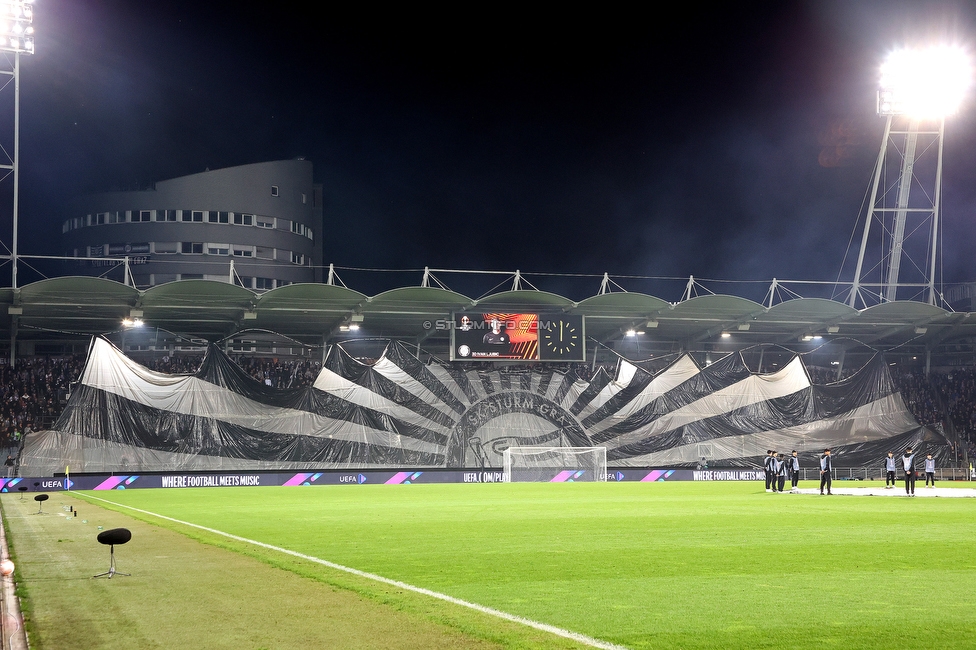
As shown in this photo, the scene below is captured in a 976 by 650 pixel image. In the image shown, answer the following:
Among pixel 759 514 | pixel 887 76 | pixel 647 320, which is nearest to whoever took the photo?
pixel 759 514

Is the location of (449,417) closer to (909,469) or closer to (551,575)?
(909,469)

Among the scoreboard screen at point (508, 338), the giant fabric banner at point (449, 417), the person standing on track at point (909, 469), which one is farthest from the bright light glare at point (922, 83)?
the person standing on track at point (909, 469)

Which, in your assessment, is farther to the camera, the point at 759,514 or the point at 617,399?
the point at 617,399

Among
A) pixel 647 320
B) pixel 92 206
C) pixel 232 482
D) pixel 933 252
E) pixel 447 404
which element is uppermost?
pixel 92 206

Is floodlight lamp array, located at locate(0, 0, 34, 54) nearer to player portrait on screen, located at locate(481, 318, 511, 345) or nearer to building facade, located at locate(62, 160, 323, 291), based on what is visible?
player portrait on screen, located at locate(481, 318, 511, 345)

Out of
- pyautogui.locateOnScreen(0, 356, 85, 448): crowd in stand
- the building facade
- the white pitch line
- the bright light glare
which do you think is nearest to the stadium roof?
pyautogui.locateOnScreen(0, 356, 85, 448): crowd in stand

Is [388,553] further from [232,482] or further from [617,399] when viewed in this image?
[617,399]

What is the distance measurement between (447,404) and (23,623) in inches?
1554

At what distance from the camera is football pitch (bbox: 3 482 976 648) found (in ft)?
22.9

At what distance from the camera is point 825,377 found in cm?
5712

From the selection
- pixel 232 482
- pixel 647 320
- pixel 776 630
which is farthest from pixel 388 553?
pixel 647 320

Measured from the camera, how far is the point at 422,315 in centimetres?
4903

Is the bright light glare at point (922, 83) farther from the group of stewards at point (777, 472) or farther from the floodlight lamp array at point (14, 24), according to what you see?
the floodlight lamp array at point (14, 24)

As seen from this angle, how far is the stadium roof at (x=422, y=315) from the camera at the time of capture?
142 feet
